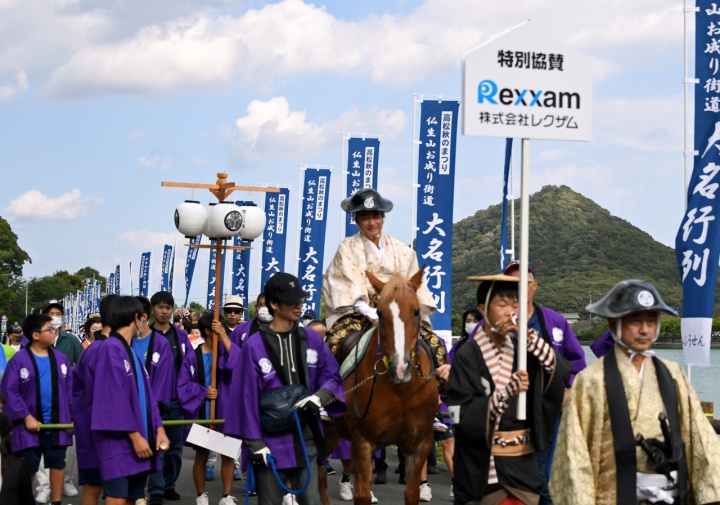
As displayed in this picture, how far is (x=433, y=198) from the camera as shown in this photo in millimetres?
18359

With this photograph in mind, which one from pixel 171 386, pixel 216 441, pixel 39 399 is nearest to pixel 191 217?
pixel 171 386

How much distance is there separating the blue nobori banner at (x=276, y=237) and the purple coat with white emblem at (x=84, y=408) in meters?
20.7

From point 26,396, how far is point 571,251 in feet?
201

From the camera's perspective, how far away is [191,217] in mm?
11031

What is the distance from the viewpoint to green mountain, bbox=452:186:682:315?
55875mm

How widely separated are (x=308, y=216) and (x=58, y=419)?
16.1m

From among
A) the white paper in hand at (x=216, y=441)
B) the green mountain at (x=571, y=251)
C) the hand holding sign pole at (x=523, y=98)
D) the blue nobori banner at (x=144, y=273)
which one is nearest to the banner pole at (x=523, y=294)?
the hand holding sign pole at (x=523, y=98)

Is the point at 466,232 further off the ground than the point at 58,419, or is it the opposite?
the point at 466,232

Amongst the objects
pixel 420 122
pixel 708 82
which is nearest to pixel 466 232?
pixel 420 122

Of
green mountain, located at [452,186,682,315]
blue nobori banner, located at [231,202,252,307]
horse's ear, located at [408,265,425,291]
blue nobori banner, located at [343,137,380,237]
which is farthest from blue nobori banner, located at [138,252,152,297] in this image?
horse's ear, located at [408,265,425,291]

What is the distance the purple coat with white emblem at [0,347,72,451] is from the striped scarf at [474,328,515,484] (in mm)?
5853

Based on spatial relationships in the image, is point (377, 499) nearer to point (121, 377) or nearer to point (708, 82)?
point (121, 377)

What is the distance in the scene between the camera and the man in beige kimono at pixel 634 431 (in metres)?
4.90

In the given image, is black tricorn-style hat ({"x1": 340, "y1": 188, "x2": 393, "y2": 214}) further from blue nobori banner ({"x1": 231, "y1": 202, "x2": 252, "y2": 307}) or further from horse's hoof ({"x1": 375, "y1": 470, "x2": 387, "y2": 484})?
blue nobori banner ({"x1": 231, "y1": 202, "x2": 252, "y2": 307})
